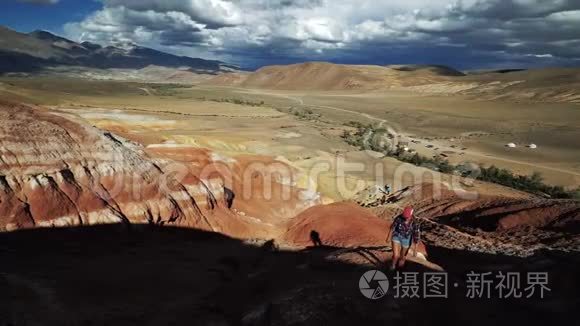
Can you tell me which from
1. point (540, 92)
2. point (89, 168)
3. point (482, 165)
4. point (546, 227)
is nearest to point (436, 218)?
point (546, 227)

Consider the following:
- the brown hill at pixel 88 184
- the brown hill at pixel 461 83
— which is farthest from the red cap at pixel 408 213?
the brown hill at pixel 461 83

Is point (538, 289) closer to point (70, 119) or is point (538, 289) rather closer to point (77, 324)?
point (77, 324)

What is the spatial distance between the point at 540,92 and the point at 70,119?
113 m

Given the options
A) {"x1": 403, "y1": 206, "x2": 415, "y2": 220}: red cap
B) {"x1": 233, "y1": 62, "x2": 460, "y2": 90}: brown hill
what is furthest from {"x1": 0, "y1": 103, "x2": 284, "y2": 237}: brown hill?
{"x1": 233, "y1": 62, "x2": 460, "y2": 90}: brown hill

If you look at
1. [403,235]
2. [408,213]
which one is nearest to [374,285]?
[403,235]

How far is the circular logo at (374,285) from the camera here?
10492 mm

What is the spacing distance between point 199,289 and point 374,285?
5056 millimetres

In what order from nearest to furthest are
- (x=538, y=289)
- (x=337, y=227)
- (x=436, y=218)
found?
(x=538, y=289) → (x=337, y=227) → (x=436, y=218)

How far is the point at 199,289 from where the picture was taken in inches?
537

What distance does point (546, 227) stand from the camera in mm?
18094

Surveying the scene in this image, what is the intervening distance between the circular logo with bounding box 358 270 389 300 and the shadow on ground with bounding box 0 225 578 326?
0.16 metres

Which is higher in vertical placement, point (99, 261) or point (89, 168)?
point (89, 168)

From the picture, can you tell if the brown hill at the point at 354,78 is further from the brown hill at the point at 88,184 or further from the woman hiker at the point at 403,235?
the woman hiker at the point at 403,235

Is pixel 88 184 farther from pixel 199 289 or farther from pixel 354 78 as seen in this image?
pixel 354 78
